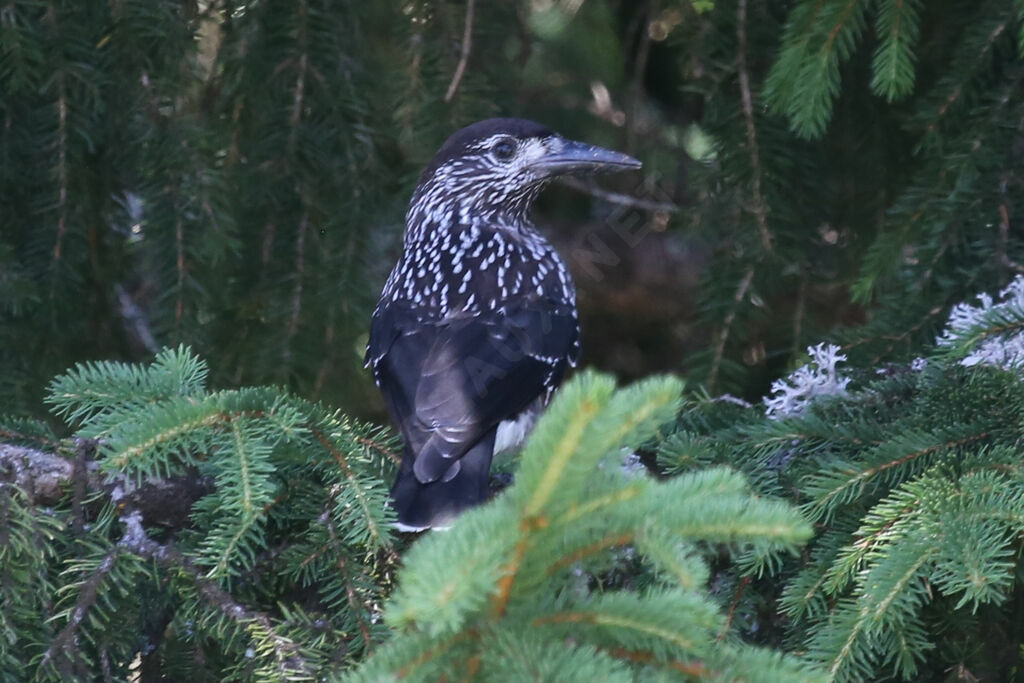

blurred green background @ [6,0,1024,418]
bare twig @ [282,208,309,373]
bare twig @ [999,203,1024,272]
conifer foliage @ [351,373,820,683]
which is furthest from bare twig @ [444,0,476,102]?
conifer foliage @ [351,373,820,683]

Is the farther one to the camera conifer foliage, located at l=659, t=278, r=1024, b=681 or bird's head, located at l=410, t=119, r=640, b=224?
bird's head, located at l=410, t=119, r=640, b=224

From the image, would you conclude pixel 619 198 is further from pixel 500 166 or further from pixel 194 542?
pixel 194 542

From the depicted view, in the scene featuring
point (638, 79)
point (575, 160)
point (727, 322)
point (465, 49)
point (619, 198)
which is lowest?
point (727, 322)

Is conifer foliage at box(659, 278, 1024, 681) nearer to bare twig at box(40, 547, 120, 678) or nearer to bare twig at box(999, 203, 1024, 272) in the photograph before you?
bare twig at box(999, 203, 1024, 272)

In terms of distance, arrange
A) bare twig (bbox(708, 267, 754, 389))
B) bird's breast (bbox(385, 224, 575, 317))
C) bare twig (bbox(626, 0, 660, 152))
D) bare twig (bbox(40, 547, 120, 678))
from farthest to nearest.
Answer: bare twig (bbox(626, 0, 660, 152)) → bare twig (bbox(708, 267, 754, 389)) → bird's breast (bbox(385, 224, 575, 317)) → bare twig (bbox(40, 547, 120, 678))

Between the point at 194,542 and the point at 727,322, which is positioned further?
the point at 727,322

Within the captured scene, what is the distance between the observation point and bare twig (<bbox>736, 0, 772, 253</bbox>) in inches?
159

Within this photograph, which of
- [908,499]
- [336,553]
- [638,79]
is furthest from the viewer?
[638,79]

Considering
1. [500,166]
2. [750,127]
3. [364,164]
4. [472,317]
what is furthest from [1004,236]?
[364,164]

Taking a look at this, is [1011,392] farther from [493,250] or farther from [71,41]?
[71,41]

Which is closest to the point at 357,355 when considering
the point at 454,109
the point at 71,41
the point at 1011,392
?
the point at 454,109

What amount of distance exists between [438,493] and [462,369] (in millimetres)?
522

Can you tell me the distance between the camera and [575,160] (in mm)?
4395

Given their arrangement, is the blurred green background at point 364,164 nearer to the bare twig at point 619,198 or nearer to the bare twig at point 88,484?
the bare twig at point 619,198
